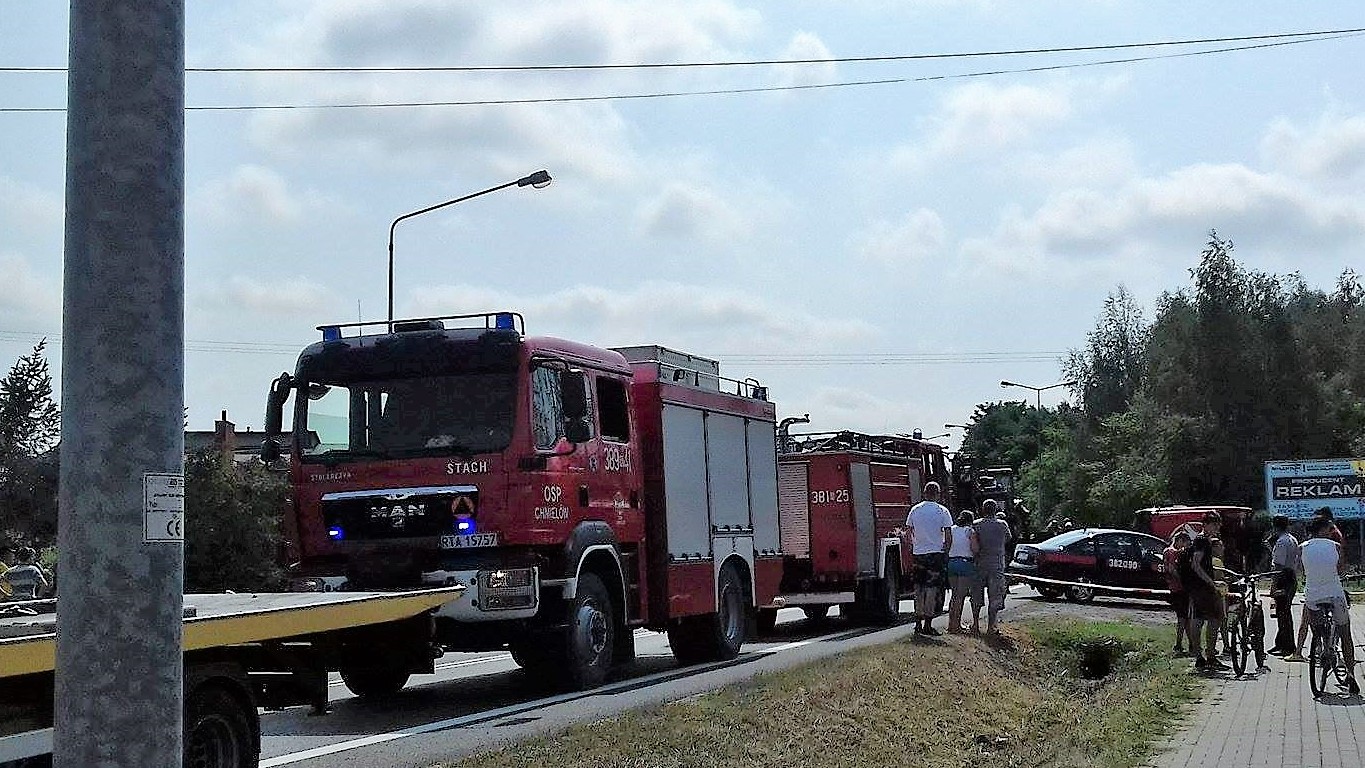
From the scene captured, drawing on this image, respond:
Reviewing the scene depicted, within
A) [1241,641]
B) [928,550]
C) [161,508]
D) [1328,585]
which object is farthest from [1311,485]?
[161,508]

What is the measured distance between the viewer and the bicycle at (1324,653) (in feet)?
47.0

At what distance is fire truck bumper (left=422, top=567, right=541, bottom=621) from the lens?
13.4 meters

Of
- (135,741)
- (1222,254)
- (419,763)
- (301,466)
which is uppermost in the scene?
(1222,254)

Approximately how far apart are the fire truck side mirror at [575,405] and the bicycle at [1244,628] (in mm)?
7253

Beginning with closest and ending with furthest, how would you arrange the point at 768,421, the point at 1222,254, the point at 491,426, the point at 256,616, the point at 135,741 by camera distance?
1. the point at 135,741
2. the point at 256,616
3. the point at 491,426
4. the point at 768,421
5. the point at 1222,254

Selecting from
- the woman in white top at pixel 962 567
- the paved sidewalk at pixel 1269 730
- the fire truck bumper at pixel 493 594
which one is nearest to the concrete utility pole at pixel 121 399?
the paved sidewalk at pixel 1269 730

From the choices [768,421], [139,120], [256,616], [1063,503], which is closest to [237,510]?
[768,421]

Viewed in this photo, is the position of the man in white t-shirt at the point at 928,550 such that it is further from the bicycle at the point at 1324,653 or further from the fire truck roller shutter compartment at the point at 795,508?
the bicycle at the point at 1324,653

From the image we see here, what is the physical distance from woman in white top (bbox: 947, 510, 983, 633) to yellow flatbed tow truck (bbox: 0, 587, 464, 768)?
998 cm

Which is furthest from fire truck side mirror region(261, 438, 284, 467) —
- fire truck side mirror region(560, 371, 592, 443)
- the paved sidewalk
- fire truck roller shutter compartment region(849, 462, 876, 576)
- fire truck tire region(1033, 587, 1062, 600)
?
fire truck tire region(1033, 587, 1062, 600)

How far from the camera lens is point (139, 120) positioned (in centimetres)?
371

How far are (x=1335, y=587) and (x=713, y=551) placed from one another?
6106 millimetres

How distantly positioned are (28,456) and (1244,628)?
23051 millimetres

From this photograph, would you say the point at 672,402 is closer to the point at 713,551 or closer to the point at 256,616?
the point at 713,551
